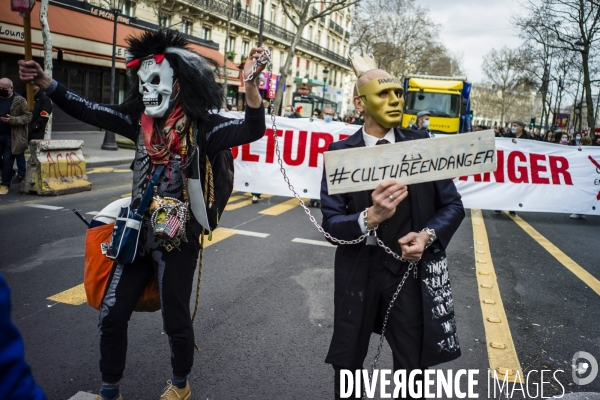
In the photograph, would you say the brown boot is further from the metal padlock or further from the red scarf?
the metal padlock

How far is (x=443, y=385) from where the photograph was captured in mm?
3545

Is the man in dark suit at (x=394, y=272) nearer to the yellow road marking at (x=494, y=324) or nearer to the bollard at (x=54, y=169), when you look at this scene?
the yellow road marking at (x=494, y=324)

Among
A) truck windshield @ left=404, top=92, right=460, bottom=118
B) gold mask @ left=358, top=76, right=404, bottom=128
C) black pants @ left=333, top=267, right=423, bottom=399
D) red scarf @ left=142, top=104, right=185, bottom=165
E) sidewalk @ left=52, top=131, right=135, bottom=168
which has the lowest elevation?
sidewalk @ left=52, top=131, right=135, bottom=168

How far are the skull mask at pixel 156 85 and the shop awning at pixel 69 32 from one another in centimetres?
1402

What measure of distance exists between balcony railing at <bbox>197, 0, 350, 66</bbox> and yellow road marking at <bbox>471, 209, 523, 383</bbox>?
2059cm

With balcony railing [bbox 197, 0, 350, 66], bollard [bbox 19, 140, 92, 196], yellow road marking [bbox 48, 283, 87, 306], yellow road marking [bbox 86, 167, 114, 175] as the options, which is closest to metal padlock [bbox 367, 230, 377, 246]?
yellow road marking [bbox 48, 283, 87, 306]

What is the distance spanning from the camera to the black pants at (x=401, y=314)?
242cm

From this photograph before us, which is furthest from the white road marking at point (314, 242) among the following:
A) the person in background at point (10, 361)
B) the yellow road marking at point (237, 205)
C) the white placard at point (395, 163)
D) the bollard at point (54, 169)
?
the person in background at point (10, 361)

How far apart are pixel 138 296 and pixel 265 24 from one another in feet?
138

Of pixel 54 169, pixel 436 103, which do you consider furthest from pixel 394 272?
pixel 436 103

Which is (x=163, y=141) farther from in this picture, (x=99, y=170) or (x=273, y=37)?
(x=273, y=37)

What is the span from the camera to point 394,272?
7.93 ft

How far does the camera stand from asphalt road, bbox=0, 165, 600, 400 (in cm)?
346

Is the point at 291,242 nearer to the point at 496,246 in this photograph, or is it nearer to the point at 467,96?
the point at 496,246
